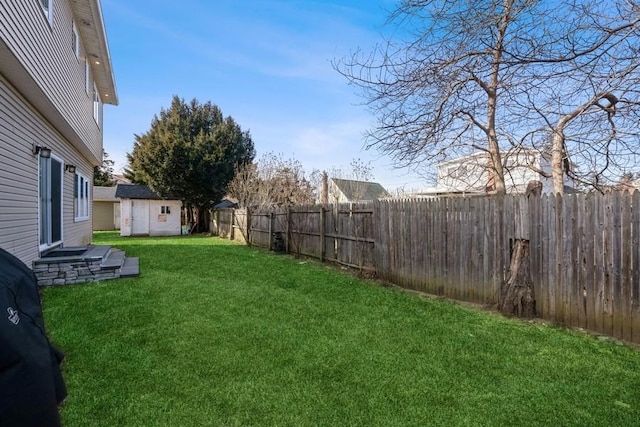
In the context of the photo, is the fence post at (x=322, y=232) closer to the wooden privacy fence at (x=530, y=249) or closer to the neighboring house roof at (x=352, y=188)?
the wooden privacy fence at (x=530, y=249)

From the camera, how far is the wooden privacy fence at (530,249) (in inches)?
167

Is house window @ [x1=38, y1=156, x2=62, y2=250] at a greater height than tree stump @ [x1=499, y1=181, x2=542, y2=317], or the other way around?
house window @ [x1=38, y1=156, x2=62, y2=250]

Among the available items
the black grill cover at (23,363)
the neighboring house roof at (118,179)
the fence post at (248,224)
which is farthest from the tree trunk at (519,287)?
the neighboring house roof at (118,179)

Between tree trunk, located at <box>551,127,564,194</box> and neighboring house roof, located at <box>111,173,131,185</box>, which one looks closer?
tree trunk, located at <box>551,127,564,194</box>

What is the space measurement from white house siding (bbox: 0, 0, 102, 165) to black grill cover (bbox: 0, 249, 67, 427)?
3.89 m

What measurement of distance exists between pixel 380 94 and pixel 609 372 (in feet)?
13.0

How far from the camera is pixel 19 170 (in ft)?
19.5

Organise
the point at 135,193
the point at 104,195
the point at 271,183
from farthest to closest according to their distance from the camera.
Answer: the point at 104,195
the point at 135,193
the point at 271,183

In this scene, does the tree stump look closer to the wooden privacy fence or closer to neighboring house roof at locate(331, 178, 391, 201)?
the wooden privacy fence

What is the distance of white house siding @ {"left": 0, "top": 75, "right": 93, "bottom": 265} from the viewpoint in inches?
207

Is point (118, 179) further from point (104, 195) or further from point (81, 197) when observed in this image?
point (81, 197)

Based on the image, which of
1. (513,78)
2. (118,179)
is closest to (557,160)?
(513,78)

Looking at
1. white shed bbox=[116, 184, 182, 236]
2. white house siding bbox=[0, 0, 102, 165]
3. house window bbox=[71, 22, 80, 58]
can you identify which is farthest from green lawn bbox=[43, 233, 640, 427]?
white shed bbox=[116, 184, 182, 236]

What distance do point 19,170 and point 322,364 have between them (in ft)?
18.3
